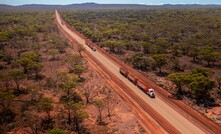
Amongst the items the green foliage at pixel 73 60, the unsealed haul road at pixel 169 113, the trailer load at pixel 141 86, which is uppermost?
the green foliage at pixel 73 60

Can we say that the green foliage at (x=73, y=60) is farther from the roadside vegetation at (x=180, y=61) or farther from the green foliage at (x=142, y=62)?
the green foliage at (x=142, y=62)

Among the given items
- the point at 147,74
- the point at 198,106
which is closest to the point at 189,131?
the point at 198,106

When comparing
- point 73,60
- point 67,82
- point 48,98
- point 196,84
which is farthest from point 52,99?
point 196,84

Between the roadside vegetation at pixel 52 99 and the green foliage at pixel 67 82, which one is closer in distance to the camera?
the roadside vegetation at pixel 52 99

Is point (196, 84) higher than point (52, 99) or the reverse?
higher

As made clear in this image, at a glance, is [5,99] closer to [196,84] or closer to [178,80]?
[178,80]

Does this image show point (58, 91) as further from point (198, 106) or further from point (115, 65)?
point (198, 106)

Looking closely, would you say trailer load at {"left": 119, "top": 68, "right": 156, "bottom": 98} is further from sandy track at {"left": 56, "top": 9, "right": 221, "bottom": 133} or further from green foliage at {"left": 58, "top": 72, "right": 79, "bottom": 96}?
green foliage at {"left": 58, "top": 72, "right": 79, "bottom": 96}

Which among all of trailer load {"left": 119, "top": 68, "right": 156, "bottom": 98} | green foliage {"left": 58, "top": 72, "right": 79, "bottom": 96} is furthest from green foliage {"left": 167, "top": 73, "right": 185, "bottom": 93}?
green foliage {"left": 58, "top": 72, "right": 79, "bottom": 96}

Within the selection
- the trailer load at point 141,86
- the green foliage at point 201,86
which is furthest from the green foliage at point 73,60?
the green foliage at point 201,86

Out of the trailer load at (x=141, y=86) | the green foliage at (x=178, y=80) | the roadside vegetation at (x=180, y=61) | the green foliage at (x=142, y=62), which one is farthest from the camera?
the green foliage at (x=142, y=62)

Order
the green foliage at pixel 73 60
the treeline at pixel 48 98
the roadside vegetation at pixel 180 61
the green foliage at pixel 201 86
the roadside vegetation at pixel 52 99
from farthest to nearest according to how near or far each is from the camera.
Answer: the green foliage at pixel 73 60
the roadside vegetation at pixel 180 61
the green foliage at pixel 201 86
the treeline at pixel 48 98
the roadside vegetation at pixel 52 99
